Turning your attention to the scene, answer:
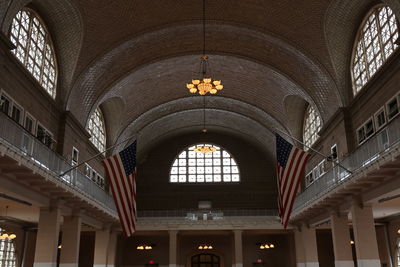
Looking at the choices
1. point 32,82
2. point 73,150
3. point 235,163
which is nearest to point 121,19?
point 32,82

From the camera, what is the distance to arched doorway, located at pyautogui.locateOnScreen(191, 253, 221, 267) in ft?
141

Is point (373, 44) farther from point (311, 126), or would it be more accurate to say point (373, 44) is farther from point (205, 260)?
point (205, 260)

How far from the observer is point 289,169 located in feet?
59.7

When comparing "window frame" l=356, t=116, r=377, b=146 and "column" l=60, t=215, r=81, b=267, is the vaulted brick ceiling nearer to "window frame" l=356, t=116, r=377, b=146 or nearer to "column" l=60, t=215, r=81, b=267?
"window frame" l=356, t=116, r=377, b=146

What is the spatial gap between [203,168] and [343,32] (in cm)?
2418

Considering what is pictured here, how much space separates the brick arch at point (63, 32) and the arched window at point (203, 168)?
2166 centimetres

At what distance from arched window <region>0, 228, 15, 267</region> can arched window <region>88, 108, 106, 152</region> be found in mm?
9014

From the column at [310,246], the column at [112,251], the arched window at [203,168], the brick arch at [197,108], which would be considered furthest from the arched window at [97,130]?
the column at [310,246]

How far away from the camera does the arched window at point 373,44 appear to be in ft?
63.9

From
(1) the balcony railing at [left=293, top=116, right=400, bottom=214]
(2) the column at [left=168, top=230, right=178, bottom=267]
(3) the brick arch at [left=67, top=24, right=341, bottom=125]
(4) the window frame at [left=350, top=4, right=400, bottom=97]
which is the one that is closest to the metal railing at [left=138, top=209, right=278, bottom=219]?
(2) the column at [left=168, top=230, right=178, bottom=267]

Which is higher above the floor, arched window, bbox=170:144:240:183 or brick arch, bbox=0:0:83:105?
brick arch, bbox=0:0:83:105

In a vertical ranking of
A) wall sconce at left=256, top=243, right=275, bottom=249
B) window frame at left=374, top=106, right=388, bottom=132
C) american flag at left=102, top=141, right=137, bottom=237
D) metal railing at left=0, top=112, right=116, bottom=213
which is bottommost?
wall sconce at left=256, top=243, right=275, bottom=249

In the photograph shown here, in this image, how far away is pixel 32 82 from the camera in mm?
20219

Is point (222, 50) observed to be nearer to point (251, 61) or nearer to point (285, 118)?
point (251, 61)
